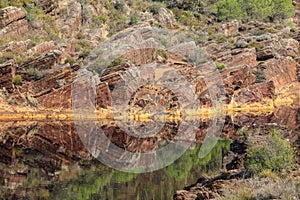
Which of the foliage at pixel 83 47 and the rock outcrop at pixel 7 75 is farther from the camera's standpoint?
the foliage at pixel 83 47

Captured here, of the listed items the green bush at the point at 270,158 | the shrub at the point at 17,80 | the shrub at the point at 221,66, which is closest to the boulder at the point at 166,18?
the shrub at the point at 221,66

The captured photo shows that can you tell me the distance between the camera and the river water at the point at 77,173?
18453mm

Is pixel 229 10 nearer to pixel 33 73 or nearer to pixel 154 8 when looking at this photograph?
pixel 154 8

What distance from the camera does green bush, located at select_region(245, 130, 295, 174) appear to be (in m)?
18.4

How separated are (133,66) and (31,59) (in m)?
10.5

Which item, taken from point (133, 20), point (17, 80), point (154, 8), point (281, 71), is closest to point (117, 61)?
point (17, 80)

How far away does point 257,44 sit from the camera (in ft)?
239

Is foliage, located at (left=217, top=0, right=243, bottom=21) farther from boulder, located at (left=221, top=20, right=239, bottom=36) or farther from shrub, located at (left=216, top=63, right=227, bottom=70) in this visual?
shrub, located at (left=216, top=63, right=227, bottom=70)

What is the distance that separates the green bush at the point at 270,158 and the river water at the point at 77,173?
2.54 meters

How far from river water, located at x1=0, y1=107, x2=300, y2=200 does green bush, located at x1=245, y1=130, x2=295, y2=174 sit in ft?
8.33

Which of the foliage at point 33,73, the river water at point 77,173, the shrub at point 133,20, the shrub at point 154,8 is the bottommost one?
the river water at point 77,173

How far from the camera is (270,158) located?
18.7 metres

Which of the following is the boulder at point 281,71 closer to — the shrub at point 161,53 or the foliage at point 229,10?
the shrub at point 161,53

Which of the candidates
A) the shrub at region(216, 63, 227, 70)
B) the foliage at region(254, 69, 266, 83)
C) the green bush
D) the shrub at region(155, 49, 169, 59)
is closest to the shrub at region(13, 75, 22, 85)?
the shrub at region(155, 49, 169, 59)
